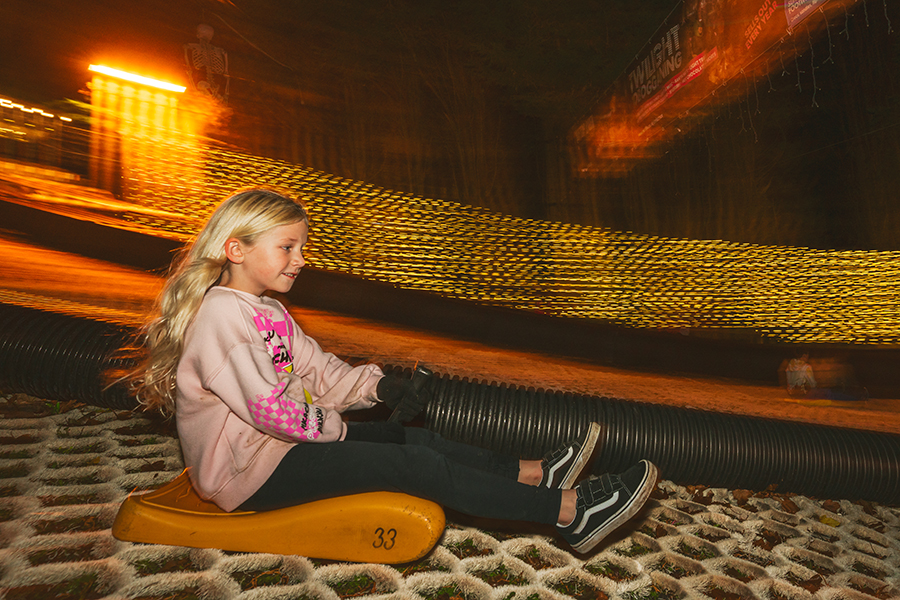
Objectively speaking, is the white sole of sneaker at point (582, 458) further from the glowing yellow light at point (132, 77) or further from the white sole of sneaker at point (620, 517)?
the glowing yellow light at point (132, 77)

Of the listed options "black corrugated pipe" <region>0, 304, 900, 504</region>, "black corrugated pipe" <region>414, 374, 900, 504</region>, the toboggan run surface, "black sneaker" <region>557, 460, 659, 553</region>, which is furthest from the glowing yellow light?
"black sneaker" <region>557, 460, 659, 553</region>

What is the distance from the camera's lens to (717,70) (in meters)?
4.88

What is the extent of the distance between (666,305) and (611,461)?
5.68 meters

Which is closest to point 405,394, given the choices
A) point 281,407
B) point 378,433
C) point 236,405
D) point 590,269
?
point 378,433

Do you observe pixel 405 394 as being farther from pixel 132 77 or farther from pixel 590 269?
pixel 132 77

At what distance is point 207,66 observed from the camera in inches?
372

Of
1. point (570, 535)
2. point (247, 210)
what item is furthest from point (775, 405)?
point (247, 210)

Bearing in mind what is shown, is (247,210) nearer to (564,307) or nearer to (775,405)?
(775,405)

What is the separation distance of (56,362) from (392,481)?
2075mm

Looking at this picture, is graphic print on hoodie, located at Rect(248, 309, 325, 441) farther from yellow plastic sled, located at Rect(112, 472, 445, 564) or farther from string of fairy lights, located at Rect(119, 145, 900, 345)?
string of fairy lights, located at Rect(119, 145, 900, 345)

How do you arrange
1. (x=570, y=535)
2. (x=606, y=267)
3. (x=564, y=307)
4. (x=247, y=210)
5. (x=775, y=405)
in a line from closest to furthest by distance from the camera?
(x=247, y=210), (x=570, y=535), (x=775, y=405), (x=564, y=307), (x=606, y=267)

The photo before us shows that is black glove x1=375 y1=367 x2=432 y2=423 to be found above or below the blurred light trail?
below

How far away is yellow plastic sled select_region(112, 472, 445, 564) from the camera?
1479mm

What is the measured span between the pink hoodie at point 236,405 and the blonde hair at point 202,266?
3.8 inches
